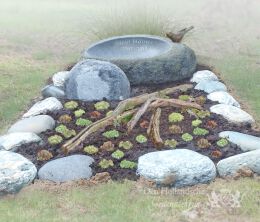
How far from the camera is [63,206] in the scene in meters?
4.73

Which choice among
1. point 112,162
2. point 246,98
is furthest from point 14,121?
point 246,98

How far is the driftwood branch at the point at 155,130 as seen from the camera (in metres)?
5.78

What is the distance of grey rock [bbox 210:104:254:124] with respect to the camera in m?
6.66

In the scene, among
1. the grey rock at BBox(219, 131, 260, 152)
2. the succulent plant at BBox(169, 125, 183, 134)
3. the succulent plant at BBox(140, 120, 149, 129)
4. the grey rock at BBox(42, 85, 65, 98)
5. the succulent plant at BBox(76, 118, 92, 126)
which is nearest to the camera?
the grey rock at BBox(219, 131, 260, 152)

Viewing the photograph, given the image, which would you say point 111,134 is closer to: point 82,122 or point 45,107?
point 82,122

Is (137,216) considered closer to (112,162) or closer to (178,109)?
(112,162)

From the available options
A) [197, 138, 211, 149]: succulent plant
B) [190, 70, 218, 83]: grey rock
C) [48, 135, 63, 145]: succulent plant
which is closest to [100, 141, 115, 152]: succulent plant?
[48, 135, 63, 145]: succulent plant

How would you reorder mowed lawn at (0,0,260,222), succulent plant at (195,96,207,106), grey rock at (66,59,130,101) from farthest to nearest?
grey rock at (66,59,130,101)
succulent plant at (195,96,207,106)
mowed lawn at (0,0,260,222)

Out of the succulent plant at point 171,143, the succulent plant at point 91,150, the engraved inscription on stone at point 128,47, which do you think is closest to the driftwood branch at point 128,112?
the succulent plant at point 91,150

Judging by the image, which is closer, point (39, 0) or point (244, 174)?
point (244, 174)

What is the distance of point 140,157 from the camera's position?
5430 millimetres

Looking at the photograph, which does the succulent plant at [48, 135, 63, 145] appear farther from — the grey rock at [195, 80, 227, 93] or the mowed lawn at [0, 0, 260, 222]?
the grey rock at [195, 80, 227, 93]

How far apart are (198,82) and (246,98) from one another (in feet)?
2.50

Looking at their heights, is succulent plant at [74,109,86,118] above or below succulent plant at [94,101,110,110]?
above
